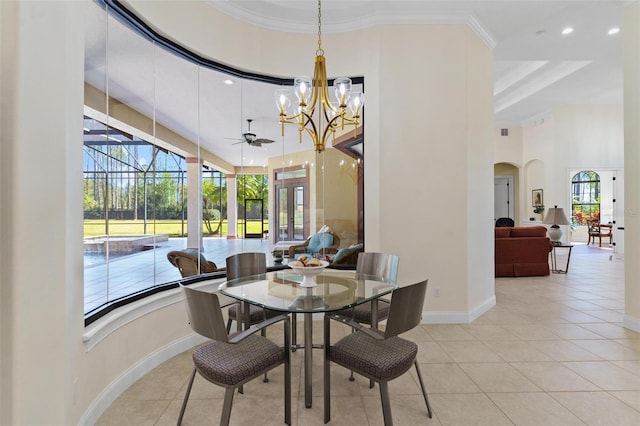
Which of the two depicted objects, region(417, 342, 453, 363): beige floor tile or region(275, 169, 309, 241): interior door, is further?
region(275, 169, 309, 241): interior door

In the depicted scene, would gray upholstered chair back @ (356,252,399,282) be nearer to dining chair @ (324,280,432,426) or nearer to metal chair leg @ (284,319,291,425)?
dining chair @ (324,280,432,426)

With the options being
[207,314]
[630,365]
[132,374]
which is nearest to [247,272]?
[132,374]

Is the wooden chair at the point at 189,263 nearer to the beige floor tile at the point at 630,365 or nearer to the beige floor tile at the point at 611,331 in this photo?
the beige floor tile at the point at 630,365

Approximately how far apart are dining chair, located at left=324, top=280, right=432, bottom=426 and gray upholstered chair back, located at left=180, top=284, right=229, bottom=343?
0.72 m

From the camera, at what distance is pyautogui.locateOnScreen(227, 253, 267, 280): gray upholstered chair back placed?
2.96 m

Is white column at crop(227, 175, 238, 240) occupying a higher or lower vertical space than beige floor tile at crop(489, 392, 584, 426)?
higher

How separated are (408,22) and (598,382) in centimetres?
383

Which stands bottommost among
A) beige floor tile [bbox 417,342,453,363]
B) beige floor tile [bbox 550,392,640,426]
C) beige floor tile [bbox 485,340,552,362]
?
beige floor tile [bbox 550,392,640,426]

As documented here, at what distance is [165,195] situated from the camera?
3240mm

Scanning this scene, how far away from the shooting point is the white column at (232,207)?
163 inches

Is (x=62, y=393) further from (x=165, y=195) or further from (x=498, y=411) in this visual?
(x=165, y=195)

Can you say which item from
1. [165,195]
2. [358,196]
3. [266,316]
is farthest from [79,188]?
[358,196]

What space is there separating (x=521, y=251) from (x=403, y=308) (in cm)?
535

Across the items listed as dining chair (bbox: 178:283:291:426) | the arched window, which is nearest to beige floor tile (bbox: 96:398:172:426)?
dining chair (bbox: 178:283:291:426)
